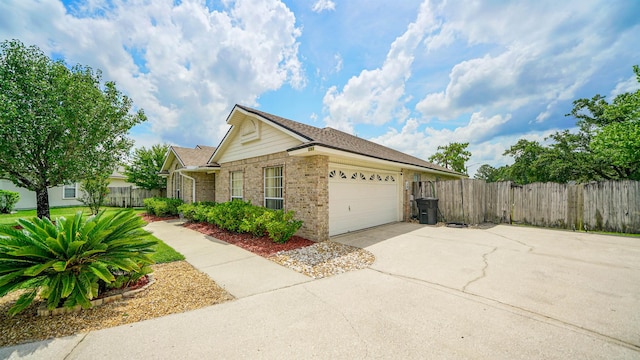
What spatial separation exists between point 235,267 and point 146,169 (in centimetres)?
1967

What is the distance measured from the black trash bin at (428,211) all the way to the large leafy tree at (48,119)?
576 inches

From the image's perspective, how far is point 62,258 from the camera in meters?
3.34

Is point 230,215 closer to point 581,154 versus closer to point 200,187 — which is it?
point 200,187

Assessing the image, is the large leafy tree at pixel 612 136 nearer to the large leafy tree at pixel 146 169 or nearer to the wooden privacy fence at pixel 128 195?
the large leafy tree at pixel 146 169

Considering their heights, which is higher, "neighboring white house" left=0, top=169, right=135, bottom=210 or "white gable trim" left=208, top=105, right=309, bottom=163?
"white gable trim" left=208, top=105, right=309, bottom=163

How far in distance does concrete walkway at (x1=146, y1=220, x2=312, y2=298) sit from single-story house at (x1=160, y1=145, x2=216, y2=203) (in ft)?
19.8

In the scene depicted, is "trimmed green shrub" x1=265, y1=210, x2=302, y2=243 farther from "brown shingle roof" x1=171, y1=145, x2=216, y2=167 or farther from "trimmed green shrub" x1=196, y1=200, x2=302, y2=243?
"brown shingle roof" x1=171, y1=145, x2=216, y2=167

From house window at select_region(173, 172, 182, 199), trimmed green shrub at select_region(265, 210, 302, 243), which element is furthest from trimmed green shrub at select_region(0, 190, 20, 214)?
trimmed green shrub at select_region(265, 210, 302, 243)

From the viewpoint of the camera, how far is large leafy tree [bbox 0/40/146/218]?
799 cm

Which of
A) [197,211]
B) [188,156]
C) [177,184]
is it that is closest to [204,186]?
[188,156]

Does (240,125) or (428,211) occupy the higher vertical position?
(240,125)

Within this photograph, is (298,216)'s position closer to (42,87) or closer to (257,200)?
(257,200)

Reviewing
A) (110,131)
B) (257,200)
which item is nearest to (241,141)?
(257,200)

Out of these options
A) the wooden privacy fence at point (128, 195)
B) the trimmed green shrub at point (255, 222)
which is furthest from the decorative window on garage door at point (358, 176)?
the wooden privacy fence at point (128, 195)
